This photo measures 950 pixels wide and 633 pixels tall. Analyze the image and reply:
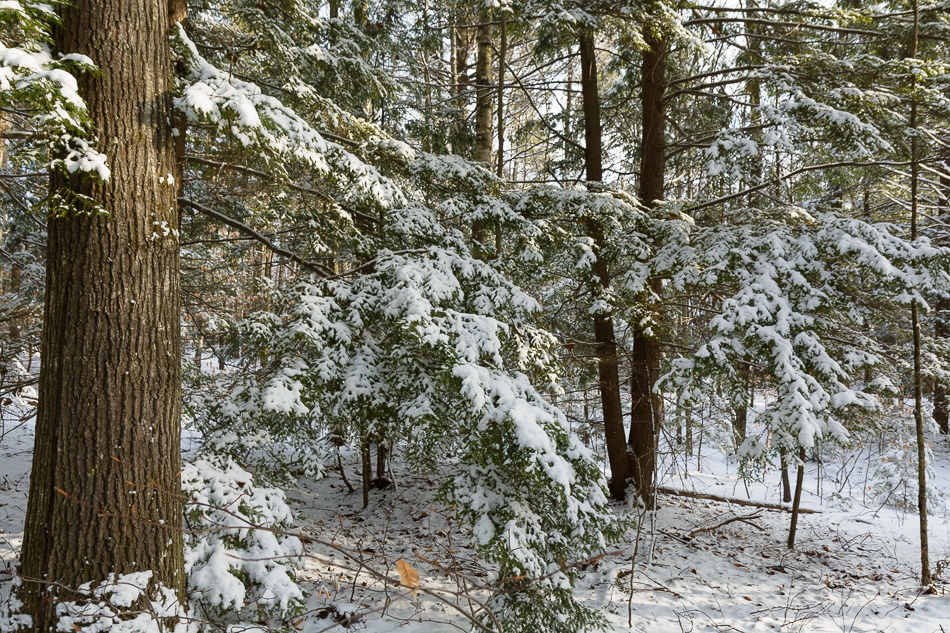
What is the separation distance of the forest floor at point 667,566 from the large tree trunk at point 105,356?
4.18 ft

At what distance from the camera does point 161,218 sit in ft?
9.48

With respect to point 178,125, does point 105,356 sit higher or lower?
lower

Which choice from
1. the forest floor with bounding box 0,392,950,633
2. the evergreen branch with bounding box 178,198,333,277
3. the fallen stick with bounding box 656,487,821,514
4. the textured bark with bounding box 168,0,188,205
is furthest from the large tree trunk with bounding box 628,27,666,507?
the textured bark with bounding box 168,0,188,205

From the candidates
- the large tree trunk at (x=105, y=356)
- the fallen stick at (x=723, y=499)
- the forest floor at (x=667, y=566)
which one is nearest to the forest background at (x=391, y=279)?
the large tree trunk at (x=105, y=356)

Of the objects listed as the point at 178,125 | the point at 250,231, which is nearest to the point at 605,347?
the point at 250,231

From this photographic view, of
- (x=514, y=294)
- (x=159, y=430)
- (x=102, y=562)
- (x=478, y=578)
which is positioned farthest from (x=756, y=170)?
(x=102, y=562)

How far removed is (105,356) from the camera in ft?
8.80

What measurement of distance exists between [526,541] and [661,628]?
2.43m

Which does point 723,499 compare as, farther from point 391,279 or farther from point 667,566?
point 391,279

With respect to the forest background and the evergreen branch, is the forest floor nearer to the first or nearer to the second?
the forest background

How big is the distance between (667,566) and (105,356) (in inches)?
240

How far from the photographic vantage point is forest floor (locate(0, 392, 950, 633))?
456 cm

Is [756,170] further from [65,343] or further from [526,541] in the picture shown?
[65,343]

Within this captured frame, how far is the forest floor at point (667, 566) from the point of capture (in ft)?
15.0
